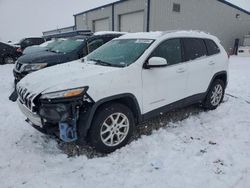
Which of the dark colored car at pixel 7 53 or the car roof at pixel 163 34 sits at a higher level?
the car roof at pixel 163 34

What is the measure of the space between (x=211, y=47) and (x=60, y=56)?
3978 millimetres

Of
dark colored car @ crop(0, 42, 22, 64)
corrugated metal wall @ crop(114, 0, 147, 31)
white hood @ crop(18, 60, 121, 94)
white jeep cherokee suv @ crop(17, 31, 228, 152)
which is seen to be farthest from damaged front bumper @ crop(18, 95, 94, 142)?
corrugated metal wall @ crop(114, 0, 147, 31)

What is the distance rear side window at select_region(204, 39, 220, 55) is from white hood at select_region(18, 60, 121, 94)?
8.52ft

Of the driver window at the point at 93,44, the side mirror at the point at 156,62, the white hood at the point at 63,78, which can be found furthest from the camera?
the driver window at the point at 93,44

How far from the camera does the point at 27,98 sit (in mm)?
3428

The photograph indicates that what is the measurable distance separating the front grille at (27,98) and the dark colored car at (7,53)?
39.8 feet

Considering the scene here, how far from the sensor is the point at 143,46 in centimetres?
414

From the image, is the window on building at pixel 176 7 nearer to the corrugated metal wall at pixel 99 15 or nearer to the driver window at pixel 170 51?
the corrugated metal wall at pixel 99 15

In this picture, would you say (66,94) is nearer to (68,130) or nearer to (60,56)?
(68,130)

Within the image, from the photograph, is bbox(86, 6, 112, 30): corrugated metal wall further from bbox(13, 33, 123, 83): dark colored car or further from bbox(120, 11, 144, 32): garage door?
bbox(13, 33, 123, 83): dark colored car

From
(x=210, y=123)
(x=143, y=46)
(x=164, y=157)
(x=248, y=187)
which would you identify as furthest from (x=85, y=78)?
(x=210, y=123)

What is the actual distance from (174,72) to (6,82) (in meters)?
A: 6.96

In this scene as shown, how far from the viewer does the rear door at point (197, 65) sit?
15.4ft

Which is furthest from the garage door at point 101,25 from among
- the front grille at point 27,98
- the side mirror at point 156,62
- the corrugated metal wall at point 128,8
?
the front grille at point 27,98
